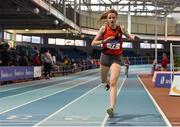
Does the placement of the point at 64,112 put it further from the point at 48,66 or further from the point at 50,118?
the point at 48,66

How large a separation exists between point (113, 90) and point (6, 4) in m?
23.5

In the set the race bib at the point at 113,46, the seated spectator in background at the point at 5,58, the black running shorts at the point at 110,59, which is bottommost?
the seated spectator in background at the point at 5,58

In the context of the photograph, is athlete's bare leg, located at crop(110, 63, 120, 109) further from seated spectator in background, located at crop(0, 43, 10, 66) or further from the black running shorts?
seated spectator in background, located at crop(0, 43, 10, 66)

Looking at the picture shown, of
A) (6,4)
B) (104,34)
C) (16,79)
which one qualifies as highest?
(6,4)

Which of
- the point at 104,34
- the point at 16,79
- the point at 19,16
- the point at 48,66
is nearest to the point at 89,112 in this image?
the point at 104,34

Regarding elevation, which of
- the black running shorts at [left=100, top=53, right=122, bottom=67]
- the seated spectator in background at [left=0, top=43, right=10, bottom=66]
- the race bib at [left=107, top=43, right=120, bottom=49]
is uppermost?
the race bib at [left=107, top=43, right=120, bottom=49]

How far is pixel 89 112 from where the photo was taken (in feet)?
37.6

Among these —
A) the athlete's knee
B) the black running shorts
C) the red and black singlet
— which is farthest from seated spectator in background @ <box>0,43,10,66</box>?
the athlete's knee

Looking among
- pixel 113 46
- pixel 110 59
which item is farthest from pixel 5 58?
pixel 113 46

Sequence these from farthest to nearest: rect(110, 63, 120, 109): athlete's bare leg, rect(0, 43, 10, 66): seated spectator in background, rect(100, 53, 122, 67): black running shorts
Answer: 1. rect(0, 43, 10, 66): seated spectator in background
2. rect(100, 53, 122, 67): black running shorts
3. rect(110, 63, 120, 109): athlete's bare leg

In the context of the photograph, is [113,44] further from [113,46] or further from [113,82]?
[113,82]

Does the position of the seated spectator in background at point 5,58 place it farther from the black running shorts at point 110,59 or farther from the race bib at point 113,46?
the race bib at point 113,46

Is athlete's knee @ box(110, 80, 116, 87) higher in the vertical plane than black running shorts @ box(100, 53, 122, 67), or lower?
lower

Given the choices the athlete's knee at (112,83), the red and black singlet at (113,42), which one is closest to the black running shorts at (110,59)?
the red and black singlet at (113,42)
